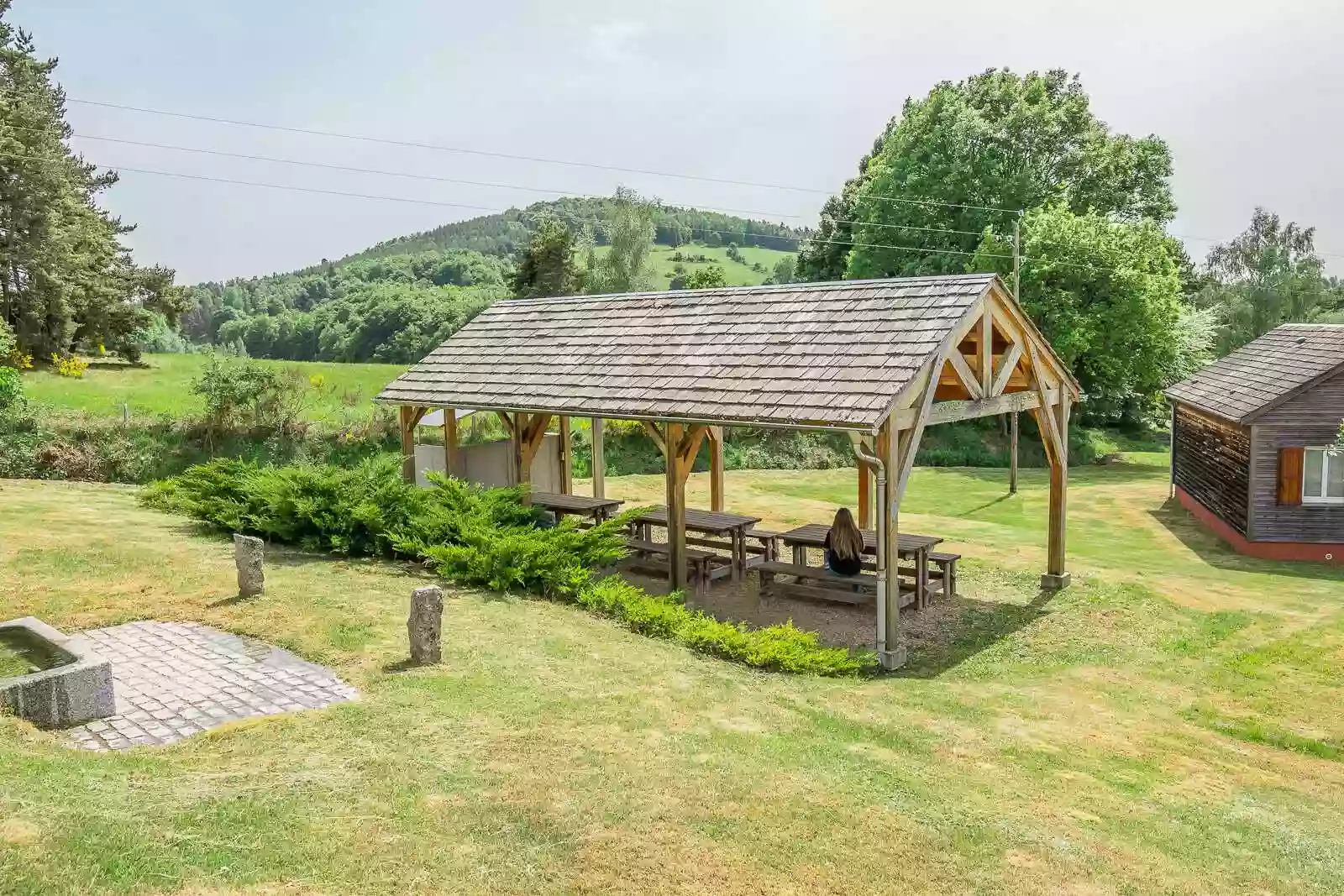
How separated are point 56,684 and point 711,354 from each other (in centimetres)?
870

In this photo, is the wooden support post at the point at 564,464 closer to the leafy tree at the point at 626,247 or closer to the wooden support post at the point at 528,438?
the wooden support post at the point at 528,438

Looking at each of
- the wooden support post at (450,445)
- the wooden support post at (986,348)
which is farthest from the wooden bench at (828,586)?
the wooden support post at (450,445)

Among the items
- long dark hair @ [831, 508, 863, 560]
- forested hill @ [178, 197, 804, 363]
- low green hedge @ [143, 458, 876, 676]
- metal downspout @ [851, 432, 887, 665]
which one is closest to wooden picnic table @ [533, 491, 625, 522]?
low green hedge @ [143, 458, 876, 676]

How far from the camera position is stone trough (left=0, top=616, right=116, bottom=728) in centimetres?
687

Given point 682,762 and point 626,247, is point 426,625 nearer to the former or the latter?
point 682,762

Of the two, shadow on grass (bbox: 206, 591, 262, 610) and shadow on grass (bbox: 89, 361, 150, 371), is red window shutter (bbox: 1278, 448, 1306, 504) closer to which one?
shadow on grass (bbox: 206, 591, 262, 610)

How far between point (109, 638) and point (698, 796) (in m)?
6.51

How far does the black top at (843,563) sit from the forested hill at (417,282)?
33.2 m

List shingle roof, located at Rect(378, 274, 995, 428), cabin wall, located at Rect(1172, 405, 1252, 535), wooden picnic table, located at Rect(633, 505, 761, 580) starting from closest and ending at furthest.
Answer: shingle roof, located at Rect(378, 274, 995, 428)
wooden picnic table, located at Rect(633, 505, 761, 580)
cabin wall, located at Rect(1172, 405, 1252, 535)

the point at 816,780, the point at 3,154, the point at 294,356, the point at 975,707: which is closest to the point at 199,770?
the point at 816,780

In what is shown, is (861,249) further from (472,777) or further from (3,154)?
(472,777)

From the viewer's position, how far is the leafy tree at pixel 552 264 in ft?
153

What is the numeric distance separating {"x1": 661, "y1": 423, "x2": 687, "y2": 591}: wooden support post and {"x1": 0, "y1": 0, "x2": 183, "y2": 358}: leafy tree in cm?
2599

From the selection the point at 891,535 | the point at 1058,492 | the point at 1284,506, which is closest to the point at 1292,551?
the point at 1284,506
